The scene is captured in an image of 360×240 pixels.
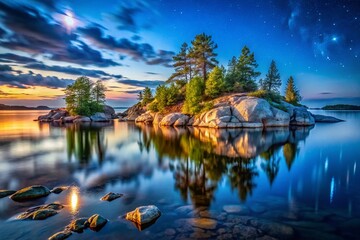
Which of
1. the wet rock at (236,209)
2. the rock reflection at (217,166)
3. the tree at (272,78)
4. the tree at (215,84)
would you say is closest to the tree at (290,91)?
the tree at (272,78)

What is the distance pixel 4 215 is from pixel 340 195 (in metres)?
14.4

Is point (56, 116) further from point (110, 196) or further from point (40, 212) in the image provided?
point (40, 212)

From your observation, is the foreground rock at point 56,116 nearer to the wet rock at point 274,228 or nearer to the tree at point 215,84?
the tree at point 215,84

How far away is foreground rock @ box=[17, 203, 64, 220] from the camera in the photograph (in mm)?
8336

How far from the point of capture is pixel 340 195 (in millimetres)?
10984

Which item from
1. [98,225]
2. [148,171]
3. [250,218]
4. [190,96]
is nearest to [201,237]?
[250,218]

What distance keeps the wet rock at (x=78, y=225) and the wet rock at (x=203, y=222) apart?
11.5 feet

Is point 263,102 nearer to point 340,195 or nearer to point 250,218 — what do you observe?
point 340,195

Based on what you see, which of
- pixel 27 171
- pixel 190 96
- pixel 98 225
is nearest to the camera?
pixel 98 225

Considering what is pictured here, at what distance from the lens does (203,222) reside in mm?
8086

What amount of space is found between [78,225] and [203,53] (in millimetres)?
63694

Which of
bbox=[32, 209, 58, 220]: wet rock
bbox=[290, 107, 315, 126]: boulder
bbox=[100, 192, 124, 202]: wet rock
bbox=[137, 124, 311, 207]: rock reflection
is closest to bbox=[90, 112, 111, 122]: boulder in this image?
bbox=[290, 107, 315, 126]: boulder

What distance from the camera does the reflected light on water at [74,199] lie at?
9.21 m

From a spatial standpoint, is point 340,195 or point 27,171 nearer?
point 340,195
